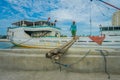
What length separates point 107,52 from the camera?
5.33 m

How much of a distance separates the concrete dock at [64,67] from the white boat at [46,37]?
59.0ft

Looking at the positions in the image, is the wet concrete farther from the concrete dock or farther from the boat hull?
the boat hull

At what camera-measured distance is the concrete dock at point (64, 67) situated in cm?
482

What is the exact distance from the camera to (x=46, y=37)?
2698cm

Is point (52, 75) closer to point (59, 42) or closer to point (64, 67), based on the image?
point (64, 67)

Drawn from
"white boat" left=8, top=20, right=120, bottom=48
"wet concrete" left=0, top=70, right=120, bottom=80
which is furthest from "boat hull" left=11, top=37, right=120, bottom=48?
"wet concrete" left=0, top=70, right=120, bottom=80

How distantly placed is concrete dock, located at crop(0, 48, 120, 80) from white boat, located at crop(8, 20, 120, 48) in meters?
18.0

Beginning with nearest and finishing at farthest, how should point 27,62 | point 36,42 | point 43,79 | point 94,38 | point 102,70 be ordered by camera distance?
point 43,79 → point 102,70 → point 27,62 → point 94,38 → point 36,42

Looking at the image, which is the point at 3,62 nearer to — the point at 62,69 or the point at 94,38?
the point at 62,69

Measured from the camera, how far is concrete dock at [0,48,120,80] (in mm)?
4824

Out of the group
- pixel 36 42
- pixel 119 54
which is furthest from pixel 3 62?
pixel 36 42

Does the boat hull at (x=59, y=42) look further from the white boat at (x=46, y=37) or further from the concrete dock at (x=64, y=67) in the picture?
the concrete dock at (x=64, y=67)

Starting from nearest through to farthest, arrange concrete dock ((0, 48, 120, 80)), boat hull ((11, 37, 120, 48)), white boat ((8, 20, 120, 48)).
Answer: concrete dock ((0, 48, 120, 80)), boat hull ((11, 37, 120, 48)), white boat ((8, 20, 120, 48))

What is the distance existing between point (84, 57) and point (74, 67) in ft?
1.37
